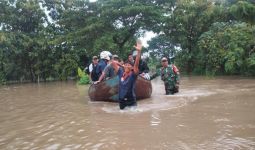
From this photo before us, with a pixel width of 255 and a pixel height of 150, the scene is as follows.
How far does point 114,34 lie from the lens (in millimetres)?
24984

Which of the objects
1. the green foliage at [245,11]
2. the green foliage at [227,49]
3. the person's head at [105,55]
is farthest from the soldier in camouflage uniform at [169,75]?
the green foliage at [227,49]

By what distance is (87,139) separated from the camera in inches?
226

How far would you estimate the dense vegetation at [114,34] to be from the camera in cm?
2104

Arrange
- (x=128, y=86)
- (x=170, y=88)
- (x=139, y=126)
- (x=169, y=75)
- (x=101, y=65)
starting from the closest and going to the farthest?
(x=139, y=126) < (x=128, y=86) < (x=169, y=75) < (x=101, y=65) < (x=170, y=88)

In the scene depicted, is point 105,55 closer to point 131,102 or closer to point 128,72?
point 128,72

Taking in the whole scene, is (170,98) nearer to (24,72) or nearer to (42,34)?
(42,34)

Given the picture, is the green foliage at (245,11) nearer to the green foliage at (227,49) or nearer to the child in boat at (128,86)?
the child in boat at (128,86)

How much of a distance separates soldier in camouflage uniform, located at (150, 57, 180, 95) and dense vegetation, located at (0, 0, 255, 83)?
8.66 m

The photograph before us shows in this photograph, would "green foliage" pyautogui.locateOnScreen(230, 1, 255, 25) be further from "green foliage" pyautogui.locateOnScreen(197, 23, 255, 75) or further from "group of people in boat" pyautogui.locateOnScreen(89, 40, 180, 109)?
"green foliage" pyautogui.locateOnScreen(197, 23, 255, 75)

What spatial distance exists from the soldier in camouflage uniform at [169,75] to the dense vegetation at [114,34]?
341 inches

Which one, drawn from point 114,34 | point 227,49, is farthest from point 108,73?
point 114,34

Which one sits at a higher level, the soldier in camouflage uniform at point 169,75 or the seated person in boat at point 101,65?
the seated person in boat at point 101,65

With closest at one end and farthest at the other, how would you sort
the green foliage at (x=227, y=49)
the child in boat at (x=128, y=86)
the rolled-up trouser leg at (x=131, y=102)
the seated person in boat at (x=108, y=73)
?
the child in boat at (x=128, y=86) → the rolled-up trouser leg at (x=131, y=102) → the seated person in boat at (x=108, y=73) → the green foliage at (x=227, y=49)

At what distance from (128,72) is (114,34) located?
661 inches
